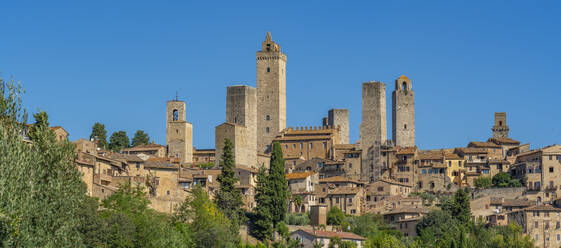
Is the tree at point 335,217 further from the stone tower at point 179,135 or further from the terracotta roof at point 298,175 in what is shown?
the stone tower at point 179,135

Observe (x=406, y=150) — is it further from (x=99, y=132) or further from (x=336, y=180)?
(x=99, y=132)

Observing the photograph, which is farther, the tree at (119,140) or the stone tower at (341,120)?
the stone tower at (341,120)

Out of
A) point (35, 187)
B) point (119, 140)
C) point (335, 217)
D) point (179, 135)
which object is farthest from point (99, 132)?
point (35, 187)

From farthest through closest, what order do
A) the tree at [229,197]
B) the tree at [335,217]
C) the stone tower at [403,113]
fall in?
the stone tower at [403,113]
the tree at [335,217]
the tree at [229,197]

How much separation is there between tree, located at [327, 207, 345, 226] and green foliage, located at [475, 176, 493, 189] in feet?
54.9

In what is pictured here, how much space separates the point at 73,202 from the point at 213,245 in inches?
1032

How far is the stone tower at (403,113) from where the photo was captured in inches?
4237

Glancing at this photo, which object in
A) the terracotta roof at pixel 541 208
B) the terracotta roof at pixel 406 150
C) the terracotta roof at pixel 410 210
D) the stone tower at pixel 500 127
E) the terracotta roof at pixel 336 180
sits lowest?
the terracotta roof at pixel 410 210

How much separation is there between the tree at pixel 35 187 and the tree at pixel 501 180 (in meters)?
57.0

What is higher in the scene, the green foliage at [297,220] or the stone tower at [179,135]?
the stone tower at [179,135]

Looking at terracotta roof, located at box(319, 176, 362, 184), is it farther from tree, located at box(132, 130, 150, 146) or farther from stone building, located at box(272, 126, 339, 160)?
tree, located at box(132, 130, 150, 146)

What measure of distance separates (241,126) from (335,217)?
20279 mm

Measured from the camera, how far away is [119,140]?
11344cm

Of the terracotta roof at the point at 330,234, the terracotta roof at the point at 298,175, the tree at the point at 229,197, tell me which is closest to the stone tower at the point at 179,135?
the terracotta roof at the point at 298,175
